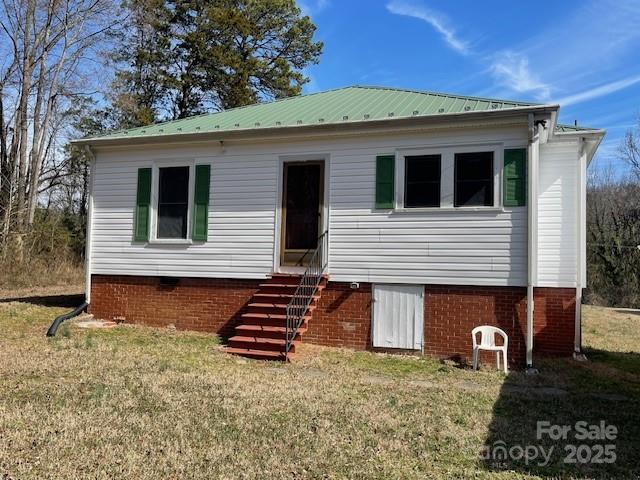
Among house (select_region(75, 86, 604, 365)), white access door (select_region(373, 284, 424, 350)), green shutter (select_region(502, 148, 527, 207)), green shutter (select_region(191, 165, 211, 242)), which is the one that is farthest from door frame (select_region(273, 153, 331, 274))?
green shutter (select_region(502, 148, 527, 207))

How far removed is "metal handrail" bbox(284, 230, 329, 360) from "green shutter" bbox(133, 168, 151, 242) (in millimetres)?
3252

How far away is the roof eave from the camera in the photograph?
24.9ft

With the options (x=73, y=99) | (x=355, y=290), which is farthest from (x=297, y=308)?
(x=73, y=99)

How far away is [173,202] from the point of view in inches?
387

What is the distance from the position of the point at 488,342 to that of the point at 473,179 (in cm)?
248

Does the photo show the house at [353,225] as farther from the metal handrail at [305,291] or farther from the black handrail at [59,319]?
the black handrail at [59,319]

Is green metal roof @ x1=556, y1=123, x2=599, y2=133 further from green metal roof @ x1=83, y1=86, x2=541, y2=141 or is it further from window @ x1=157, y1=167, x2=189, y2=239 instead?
window @ x1=157, y1=167, x2=189, y2=239

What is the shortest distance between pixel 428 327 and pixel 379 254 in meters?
1.38

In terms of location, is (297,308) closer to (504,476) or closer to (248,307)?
(248,307)

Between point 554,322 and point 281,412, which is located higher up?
point 554,322

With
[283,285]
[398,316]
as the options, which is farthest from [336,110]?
[398,316]

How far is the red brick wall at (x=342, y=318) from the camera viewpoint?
8484 mm

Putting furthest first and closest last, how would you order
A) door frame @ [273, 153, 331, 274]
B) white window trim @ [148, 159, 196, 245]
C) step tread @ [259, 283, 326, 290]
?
white window trim @ [148, 159, 196, 245]
door frame @ [273, 153, 331, 274]
step tread @ [259, 283, 326, 290]

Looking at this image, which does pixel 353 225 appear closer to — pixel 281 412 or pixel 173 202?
pixel 173 202
